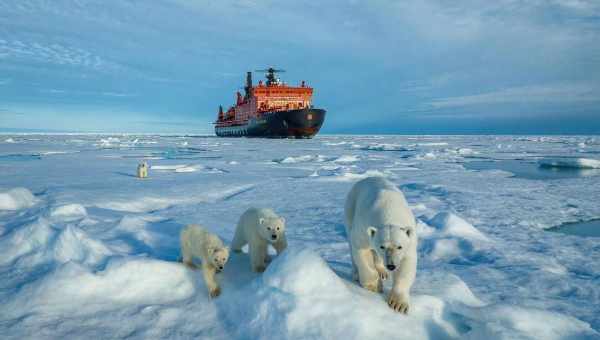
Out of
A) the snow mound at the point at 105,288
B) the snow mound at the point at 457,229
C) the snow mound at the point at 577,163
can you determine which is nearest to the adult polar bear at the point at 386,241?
the snow mound at the point at 105,288

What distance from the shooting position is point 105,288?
2400mm

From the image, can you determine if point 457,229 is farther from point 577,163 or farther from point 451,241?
point 577,163

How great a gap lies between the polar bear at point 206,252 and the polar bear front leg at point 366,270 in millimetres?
923

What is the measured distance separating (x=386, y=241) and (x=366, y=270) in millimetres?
395

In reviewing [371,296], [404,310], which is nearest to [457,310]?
[404,310]

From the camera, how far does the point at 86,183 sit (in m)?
8.29

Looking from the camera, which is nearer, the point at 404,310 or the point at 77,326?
the point at 77,326

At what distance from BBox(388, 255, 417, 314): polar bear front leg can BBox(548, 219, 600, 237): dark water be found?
3.65m

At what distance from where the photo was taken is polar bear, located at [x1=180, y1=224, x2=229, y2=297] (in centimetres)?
241

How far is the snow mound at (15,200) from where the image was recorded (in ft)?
16.9

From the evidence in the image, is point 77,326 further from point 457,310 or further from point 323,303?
point 457,310

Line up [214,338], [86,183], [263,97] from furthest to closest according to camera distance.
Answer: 1. [263,97]
2. [86,183]
3. [214,338]

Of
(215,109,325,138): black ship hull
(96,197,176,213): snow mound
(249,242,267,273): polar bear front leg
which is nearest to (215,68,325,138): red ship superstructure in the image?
(215,109,325,138): black ship hull

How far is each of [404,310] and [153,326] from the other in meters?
1.48
